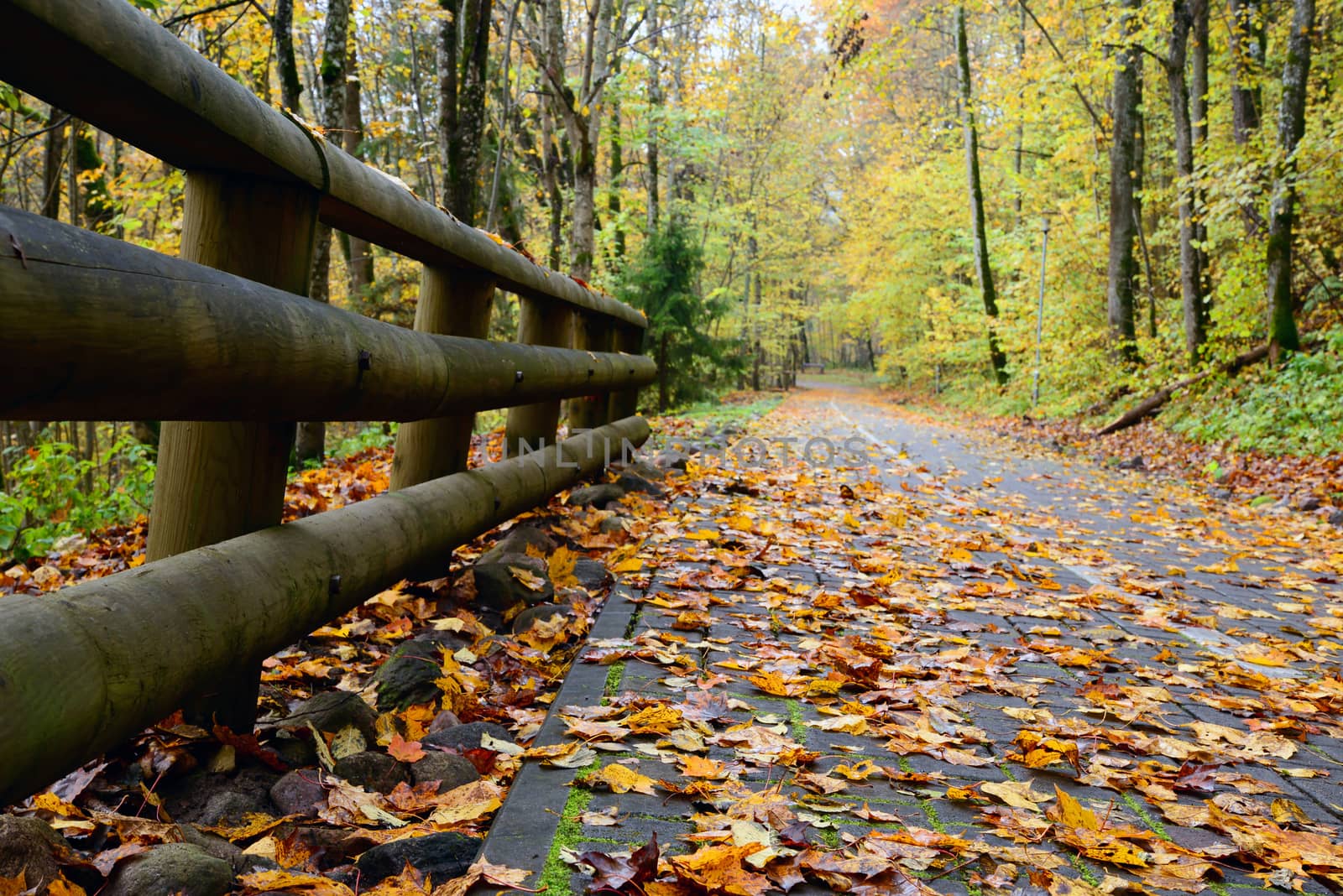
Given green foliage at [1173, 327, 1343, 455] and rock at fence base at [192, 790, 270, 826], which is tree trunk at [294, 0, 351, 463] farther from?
green foliage at [1173, 327, 1343, 455]

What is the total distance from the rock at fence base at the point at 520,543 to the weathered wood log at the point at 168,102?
6.04ft

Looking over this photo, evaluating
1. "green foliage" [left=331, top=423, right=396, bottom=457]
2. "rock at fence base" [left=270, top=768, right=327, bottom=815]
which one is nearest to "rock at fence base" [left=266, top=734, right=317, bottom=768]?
"rock at fence base" [left=270, top=768, right=327, bottom=815]

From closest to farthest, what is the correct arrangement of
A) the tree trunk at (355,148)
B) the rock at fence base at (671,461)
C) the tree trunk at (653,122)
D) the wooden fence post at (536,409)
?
the wooden fence post at (536,409) → the rock at fence base at (671,461) → the tree trunk at (355,148) → the tree trunk at (653,122)

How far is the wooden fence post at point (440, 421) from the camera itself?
3.85 meters

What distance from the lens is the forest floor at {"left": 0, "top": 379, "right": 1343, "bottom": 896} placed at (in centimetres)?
183

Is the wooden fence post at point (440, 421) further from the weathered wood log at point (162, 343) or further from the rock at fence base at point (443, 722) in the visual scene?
the rock at fence base at point (443, 722)

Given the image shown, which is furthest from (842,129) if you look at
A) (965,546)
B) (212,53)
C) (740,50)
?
(965,546)

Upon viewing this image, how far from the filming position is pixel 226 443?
2.36 metres

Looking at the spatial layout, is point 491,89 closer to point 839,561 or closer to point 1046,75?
point 1046,75

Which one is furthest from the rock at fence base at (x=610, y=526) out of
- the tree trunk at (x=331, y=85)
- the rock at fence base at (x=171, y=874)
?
the tree trunk at (x=331, y=85)

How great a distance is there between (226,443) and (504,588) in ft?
5.43

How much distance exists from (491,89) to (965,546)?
1457 cm

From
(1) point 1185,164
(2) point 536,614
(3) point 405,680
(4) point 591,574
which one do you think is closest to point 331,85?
(4) point 591,574

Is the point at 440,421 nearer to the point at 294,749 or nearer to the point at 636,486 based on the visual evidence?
the point at 294,749
